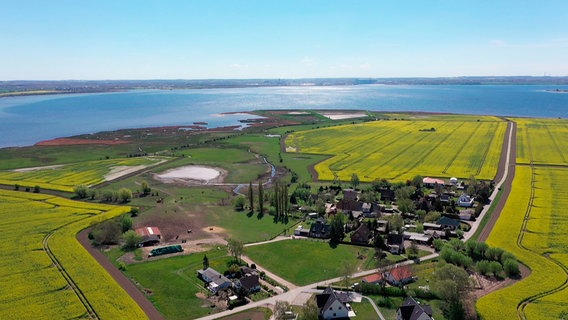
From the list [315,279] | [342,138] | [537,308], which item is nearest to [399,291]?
[315,279]

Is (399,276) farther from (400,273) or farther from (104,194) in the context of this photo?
(104,194)

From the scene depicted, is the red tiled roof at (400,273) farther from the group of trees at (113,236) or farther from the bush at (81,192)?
the bush at (81,192)

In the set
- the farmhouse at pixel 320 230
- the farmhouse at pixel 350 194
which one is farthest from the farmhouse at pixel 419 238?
the farmhouse at pixel 350 194

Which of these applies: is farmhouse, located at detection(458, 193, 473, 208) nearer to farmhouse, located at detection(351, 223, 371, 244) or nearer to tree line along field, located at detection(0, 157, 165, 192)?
farmhouse, located at detection(351, 223, 371, 244)

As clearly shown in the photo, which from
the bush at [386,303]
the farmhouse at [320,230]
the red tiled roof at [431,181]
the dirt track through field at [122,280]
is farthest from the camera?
the red tiled roof at [431,181]

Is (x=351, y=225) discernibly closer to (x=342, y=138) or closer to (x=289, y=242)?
(x=289, y=242)

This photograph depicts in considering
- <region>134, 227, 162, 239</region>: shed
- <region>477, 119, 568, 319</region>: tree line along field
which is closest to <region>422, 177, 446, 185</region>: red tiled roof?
<region>477, 119, 568, 319</region>: tree line along field
